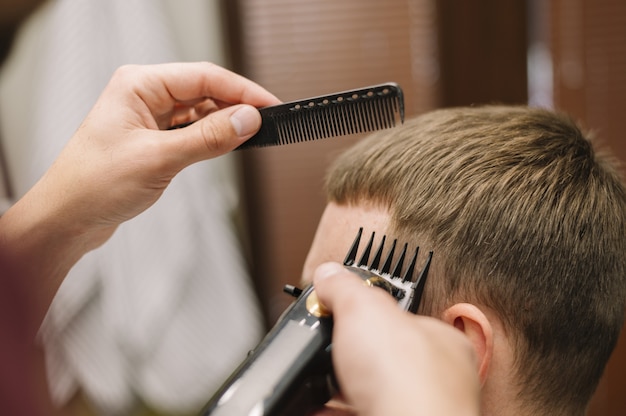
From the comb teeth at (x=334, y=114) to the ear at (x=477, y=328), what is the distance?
21 centimetres

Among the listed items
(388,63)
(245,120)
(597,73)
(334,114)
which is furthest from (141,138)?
(597,73)

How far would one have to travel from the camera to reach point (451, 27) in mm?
1255

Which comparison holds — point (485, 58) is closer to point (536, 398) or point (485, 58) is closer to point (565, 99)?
point (565, 99)

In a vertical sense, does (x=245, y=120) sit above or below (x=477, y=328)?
above

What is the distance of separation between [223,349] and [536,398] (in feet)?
2.38

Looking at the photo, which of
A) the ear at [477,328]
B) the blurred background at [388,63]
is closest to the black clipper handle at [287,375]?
the ear at [477,328]

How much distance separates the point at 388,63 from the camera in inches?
50.2

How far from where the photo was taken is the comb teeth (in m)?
0.57

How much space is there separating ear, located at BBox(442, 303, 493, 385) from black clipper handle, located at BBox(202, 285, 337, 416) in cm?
16

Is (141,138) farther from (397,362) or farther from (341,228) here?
(397,362)

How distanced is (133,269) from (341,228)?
0.57 m

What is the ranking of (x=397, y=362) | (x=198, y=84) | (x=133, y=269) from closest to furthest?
(x=397, y=362) < (x=198, y=84) < (x=133, y=269)

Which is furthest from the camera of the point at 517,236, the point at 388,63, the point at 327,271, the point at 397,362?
the point at 388,63

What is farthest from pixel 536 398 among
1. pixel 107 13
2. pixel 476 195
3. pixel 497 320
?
pixel 107 13
